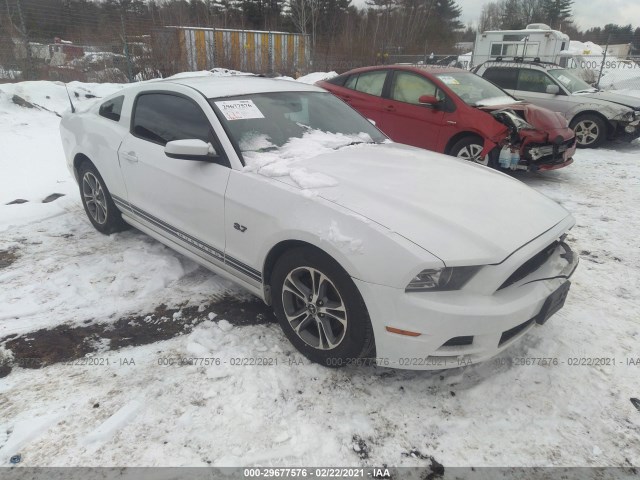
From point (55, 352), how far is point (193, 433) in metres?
1.23

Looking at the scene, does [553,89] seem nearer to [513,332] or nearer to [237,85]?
[237,85]

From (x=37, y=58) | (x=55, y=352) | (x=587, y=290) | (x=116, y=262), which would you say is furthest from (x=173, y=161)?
(x=37, y=58)

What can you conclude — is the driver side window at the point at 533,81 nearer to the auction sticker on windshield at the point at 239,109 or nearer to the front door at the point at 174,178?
the auction sticker on windshield at the point at 239,109

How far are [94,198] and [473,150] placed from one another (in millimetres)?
4817

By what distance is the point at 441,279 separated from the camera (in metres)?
2.07

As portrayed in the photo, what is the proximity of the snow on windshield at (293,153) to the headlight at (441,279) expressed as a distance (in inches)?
31.2

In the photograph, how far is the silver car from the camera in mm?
8141

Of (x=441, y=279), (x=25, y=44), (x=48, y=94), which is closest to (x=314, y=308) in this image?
(x=441, y=279)

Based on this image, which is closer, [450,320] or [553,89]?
[450,320]

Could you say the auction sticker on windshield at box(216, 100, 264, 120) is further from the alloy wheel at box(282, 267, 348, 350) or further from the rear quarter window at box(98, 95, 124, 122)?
the rear quarter window at box(98, 95, 124, 122)

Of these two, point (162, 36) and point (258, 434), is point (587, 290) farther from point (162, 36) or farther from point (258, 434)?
point (162, 36)

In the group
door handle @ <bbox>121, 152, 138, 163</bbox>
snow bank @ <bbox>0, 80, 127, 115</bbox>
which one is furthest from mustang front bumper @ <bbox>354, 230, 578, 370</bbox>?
snow bank @ <bbox>0, 80, 127, 115</bbox>

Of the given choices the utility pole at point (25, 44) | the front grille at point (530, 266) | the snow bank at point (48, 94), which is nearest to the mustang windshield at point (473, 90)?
the front grille at point (530, 266)

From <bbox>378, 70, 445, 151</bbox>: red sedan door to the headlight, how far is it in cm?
446
